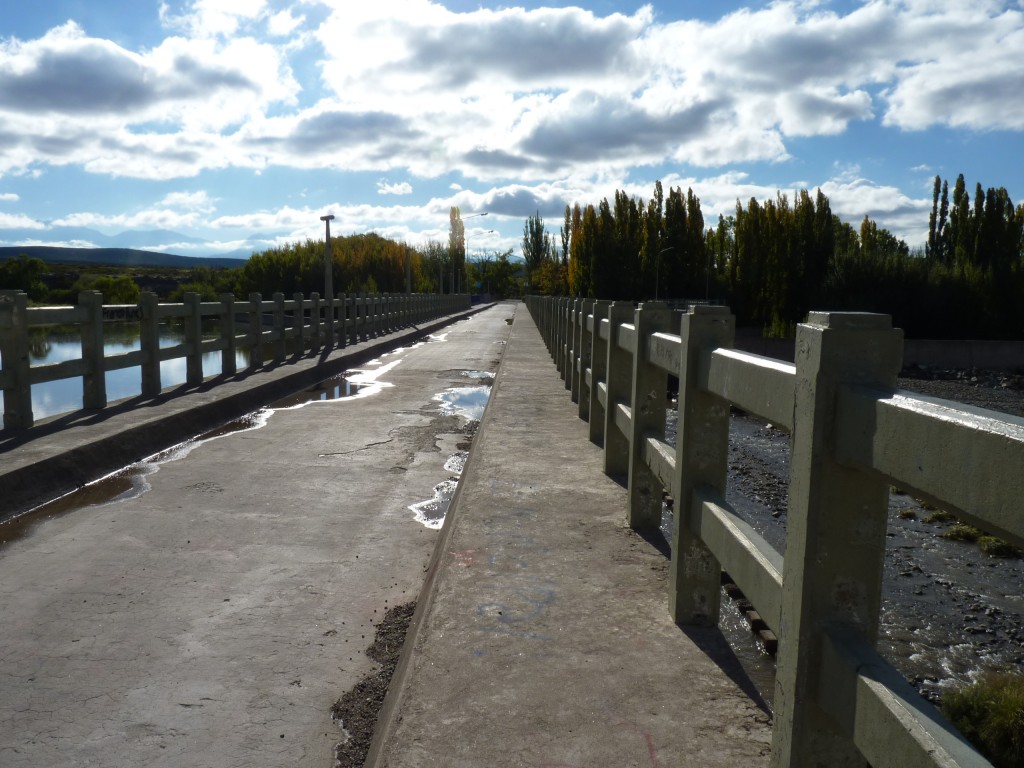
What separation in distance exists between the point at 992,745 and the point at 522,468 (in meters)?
3.35

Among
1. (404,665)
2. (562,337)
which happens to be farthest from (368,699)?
(562,337)

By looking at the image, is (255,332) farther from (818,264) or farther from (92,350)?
(818,264)

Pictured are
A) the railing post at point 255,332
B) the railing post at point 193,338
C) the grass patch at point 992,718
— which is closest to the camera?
the grass patch at point 992,718

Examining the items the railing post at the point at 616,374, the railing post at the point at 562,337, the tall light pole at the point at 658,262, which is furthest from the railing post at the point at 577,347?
the tall light pole at the point at 658,262

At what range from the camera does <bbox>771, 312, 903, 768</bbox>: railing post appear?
1865 millimetres

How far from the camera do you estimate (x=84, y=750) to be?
2.91 m

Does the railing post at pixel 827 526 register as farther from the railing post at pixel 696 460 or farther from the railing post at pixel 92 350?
the railing post at pixel 92 350

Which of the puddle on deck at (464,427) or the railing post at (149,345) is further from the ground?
the railing post at (149,345)

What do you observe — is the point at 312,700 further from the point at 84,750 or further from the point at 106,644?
the point at 106,644

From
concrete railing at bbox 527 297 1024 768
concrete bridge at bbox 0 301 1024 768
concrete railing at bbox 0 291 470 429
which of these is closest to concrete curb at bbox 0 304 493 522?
concrete bridge at bbox 0 301 1024 768

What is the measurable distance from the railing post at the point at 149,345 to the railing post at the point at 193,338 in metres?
1.08

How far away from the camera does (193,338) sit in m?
11.7

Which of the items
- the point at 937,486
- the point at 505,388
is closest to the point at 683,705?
the point at 937,486

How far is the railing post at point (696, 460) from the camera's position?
10.6ft
